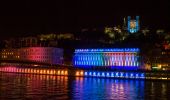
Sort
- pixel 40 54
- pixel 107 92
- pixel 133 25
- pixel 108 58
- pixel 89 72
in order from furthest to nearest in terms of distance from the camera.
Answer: pixel 133 25
pixel 40 54
pixel 108 58
pixel 89 72
pixel 107 92

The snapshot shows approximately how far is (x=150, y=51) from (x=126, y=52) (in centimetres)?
829

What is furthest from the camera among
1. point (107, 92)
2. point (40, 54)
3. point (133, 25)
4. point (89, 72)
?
point (133, 25)

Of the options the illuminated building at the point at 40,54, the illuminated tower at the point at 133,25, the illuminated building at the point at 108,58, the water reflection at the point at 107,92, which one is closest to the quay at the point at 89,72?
the illuminated building at the point at 108,58

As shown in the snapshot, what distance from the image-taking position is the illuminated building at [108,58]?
107 m

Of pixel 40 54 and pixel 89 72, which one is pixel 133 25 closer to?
pixel 40 54

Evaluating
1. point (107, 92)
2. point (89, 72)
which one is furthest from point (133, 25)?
point (107, 92)

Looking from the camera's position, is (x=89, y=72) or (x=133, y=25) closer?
(x=89, y=72)

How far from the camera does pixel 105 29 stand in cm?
14488

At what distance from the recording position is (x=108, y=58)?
11231 cm

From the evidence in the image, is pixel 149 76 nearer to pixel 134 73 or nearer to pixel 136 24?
pixel 134 73

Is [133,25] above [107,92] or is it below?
above

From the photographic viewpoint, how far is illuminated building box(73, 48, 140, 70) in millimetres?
106544

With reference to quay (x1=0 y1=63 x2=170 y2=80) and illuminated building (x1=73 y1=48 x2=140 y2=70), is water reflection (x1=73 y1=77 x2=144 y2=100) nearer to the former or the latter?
quay (x1=0 y1=63 x2=170 y2=80)

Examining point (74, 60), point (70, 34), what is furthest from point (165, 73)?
point (70, 34)
